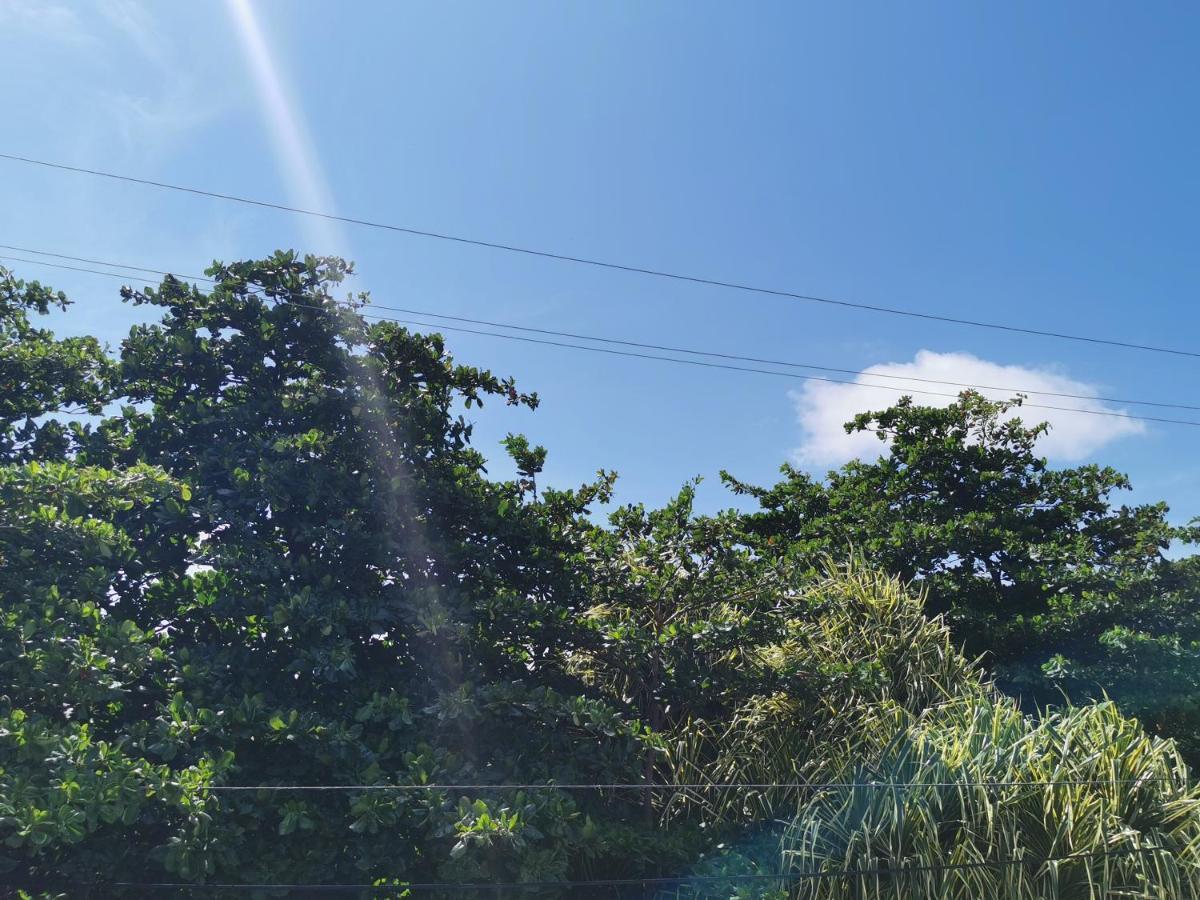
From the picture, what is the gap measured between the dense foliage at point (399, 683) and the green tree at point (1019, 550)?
12.4 ft

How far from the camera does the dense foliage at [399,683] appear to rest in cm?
508

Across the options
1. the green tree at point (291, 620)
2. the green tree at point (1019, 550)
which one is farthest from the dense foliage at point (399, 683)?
the green tree at point (1019, 550)

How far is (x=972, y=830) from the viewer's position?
19.4 ft

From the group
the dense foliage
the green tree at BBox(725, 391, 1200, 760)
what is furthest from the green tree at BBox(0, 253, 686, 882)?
the green tree at BBox(725, 391, 1200, 760)

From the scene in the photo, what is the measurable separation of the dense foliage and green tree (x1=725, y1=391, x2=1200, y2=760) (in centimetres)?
377

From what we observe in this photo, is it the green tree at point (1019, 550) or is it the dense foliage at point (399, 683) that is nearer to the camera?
the dense foliage at point (399, 683)

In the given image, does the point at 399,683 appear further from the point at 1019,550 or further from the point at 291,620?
the point at 1019,550

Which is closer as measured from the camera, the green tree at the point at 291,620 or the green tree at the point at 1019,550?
the green tree at the point at 291,620

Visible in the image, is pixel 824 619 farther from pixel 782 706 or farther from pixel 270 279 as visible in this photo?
pixel 270 279

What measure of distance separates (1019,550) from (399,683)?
11008 mm

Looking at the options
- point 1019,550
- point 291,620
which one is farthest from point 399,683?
point 1019,550

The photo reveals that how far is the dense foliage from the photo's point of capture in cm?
508

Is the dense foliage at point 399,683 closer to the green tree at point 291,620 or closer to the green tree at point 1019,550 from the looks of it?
the green tree at point 291,620

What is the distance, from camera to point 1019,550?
1325 centimetres
